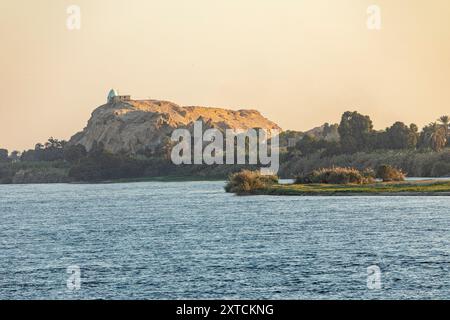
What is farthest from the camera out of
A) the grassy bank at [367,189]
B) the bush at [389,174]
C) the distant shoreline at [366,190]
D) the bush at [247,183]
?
the bush at [389,174]

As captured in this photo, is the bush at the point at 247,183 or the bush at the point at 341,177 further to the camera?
the bush at the point at 247,183

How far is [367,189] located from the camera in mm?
119062

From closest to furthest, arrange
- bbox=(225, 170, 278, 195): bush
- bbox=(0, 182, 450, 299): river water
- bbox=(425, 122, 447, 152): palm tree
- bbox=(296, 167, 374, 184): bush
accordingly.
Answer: bbox=(0, 182, 450, 299): river water < bbox=(296, 167, 374, 184): bush < bbox=(225, 170, 278, 195): bush < bbox=(425, 122, 447, 152): palm tree

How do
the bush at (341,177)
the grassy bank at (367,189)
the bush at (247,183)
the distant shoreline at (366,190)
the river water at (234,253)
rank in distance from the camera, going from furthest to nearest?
the bush at (247,183), the bush at (341,177), the grassy bank at (367,189), the distant shoreline at (366,190), the river water at (234,253)

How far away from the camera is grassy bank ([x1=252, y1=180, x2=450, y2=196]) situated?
4417 inches

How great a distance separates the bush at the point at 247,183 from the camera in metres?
134

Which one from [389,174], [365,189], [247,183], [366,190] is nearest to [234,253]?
[366,190]

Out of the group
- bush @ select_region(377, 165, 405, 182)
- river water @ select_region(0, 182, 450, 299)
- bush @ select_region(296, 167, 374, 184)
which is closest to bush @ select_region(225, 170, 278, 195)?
bush @ select_region(296, 167, 374, 184)

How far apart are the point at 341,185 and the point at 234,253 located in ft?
243

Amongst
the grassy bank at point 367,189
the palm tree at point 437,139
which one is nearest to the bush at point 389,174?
the grassy bank at point 367,189

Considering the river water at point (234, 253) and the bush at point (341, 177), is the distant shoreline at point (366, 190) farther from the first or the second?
the river water at point (234, 253)

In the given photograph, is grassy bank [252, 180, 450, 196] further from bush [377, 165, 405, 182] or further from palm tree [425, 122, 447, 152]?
palm tree [425, 122, 447, 152]
